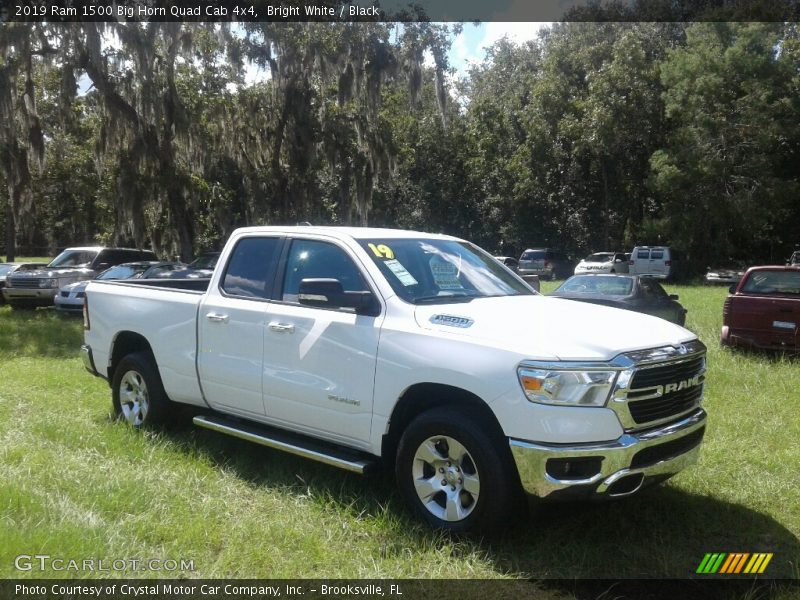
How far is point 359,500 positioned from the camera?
495 cm

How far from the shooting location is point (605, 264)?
3061 centimetres

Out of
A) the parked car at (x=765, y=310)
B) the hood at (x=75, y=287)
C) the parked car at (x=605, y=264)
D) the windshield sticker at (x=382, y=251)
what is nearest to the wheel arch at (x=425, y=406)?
the windshield sticker at (x=382, y=251)

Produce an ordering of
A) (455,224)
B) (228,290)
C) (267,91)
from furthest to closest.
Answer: (455,224), (267,91), (228,290)

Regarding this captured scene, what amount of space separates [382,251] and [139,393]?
9.47ft

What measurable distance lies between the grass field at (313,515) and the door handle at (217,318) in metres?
1.11

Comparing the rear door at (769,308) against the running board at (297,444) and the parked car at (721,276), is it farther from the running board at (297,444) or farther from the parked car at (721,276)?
the parked car at (721,276)

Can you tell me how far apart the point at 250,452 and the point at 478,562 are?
265 centimetres

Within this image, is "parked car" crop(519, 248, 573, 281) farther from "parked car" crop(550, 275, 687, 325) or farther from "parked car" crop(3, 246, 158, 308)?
"parked car" crop(550, 275, 687, 325)

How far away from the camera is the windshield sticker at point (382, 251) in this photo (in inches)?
200

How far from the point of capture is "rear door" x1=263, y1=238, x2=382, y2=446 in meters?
4.70

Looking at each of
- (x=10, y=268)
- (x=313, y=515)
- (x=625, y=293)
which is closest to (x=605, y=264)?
(x=625, y=293)

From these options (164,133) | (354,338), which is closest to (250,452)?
(354,338)

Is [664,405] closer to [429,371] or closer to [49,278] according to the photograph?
[429,371]

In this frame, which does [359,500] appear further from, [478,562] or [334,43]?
[334,43]
